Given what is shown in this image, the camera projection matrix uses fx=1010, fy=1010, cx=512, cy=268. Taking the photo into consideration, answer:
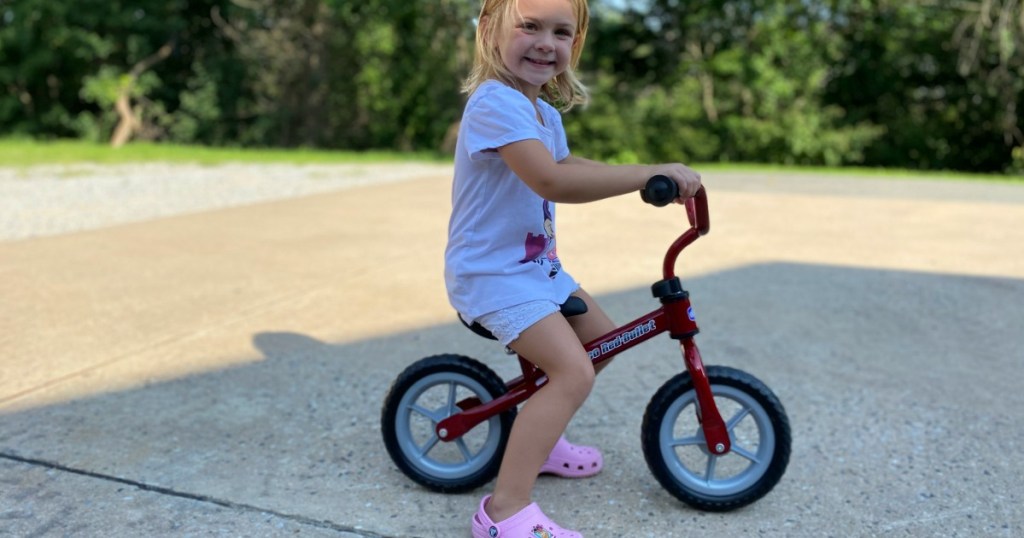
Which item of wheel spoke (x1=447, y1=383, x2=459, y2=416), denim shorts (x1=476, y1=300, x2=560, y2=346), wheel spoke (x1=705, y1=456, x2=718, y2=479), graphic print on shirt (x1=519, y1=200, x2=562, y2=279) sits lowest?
wheel spoke (x1=705, y1=456, x2=718, y2=479)

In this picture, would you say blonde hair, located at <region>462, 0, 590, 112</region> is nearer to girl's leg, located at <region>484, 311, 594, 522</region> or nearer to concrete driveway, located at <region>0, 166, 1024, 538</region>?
girl's leg, located at <region>484, 311, 594, 522</region>

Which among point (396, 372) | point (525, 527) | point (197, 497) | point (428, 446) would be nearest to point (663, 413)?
point (525, 527)

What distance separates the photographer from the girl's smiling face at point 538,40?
2451 millimetres

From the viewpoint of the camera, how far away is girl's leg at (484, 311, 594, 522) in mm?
2535

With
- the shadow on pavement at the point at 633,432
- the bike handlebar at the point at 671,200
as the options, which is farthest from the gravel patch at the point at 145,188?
the bike handlebar at the point at 671,200

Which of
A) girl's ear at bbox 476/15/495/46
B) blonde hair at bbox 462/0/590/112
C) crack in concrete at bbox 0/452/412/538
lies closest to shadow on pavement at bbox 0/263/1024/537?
crack in concrete at bbox 0/452/412/538

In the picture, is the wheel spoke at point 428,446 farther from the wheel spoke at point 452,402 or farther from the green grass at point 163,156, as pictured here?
the green grass at point 163,156

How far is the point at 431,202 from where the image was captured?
9.66 m

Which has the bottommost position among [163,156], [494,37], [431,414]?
[163,156]

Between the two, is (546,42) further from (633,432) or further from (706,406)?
(633,432)

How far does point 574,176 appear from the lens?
240cm

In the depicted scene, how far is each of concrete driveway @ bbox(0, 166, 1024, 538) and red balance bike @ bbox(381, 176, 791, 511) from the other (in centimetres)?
8

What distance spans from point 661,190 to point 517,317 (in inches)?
19.5

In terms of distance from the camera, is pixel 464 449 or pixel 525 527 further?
pixel 464 449
